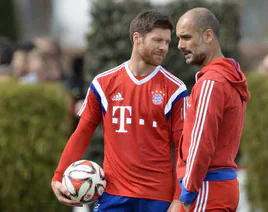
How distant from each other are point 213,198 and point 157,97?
1.07 meters

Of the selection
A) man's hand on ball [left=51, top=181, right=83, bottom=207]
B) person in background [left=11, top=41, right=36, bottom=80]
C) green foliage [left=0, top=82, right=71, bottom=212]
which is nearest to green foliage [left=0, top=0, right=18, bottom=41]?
person in background [left=11, top=41, right=36, bottom=80]

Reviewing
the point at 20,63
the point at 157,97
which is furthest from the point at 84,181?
the point at 20,63

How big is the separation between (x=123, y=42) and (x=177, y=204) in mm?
3960

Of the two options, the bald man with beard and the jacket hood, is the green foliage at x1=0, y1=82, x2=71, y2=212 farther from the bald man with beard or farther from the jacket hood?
the jacket hood

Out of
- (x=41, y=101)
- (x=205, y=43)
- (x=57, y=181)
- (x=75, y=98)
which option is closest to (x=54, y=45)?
(x=75, y=98)

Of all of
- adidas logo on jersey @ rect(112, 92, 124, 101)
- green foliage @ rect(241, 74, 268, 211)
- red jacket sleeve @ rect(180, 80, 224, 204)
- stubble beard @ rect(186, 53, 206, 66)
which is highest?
stubble beard @ rect(186, 53, 206, 66)

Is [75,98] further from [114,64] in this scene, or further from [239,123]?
[239,123]

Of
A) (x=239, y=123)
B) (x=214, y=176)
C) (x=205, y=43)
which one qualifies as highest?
(x=205, y=43)

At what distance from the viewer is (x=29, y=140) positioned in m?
8.59

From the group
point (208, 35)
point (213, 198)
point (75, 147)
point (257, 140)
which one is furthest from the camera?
point (257, 140)

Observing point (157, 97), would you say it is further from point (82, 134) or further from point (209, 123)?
point (209, 123)

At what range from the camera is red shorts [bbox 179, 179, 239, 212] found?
4.30 m

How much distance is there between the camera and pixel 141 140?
5.05 metres

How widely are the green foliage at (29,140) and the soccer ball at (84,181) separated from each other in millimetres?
3563
